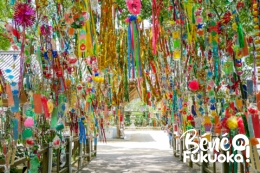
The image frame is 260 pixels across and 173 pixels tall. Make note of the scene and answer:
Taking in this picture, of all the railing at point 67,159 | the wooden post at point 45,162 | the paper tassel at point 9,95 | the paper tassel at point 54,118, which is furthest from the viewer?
the wooden post at point 45,162

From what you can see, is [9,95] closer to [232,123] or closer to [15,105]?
[15,105]

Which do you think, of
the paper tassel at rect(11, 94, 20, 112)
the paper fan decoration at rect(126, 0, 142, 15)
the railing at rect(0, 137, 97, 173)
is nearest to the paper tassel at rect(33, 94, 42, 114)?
the paper tassel at rect(11, 94, 20, 112)

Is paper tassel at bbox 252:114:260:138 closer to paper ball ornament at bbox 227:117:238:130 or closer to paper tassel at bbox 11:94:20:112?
paper ball ornament at bbox 227:117:238:130

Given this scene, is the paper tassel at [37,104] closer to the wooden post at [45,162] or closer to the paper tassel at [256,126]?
the wooden post at [45,162]

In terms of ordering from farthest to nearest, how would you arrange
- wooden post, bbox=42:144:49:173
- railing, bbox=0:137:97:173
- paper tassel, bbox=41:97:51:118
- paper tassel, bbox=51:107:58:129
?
wooden post, bbox=42:144:49:173 → railing, bbox=0:137:97:173 → paper tassel, bbox=51:107:58:129 → paper tassel, bbox=41:97:51:118

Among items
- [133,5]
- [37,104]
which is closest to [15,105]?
[37,104]

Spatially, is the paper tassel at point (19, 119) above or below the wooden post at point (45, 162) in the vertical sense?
above

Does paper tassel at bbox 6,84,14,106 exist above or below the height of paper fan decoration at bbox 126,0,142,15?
below

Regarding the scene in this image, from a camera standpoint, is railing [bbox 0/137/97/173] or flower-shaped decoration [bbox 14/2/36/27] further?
railing [bbox 0/137/97/173]

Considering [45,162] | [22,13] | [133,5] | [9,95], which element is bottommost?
[45,162]

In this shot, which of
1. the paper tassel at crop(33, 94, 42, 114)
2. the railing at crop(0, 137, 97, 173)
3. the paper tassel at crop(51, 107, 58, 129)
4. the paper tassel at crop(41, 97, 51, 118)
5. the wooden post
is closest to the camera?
the paper tassel at crop(33, 94, 42, 114)

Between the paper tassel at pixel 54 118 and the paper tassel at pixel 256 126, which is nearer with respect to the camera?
the paper tassel at pixel 256 126

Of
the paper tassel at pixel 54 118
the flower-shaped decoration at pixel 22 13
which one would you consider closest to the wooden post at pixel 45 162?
the paper tassel at pixel 54 118

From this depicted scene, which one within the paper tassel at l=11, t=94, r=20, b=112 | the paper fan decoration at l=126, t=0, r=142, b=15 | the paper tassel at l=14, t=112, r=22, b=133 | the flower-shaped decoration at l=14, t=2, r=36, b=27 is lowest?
the paper tassel at l=14, t=112, r=22, b=133
